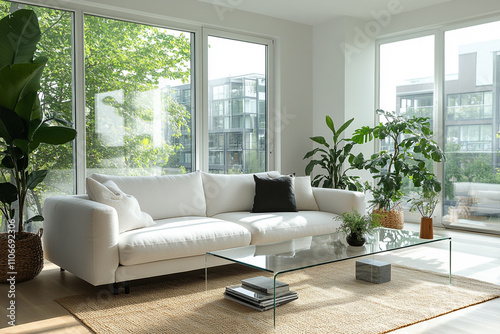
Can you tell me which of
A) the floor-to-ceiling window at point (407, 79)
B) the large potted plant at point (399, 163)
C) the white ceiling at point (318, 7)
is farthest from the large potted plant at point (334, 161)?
the white ceiling at point (318, 7)

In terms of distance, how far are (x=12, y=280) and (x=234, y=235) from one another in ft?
5.33

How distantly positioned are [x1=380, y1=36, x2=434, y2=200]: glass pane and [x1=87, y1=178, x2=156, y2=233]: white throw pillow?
3831 millimetres

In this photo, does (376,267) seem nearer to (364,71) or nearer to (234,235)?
(234,235)

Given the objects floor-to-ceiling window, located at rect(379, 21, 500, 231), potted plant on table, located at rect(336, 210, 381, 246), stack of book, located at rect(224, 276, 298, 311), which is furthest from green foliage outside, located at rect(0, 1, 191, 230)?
floor-to-ceiling window, located at rect(379, 21, 500, 231)

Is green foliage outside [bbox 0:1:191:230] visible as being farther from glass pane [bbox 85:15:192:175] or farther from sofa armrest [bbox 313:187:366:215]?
sofa armrest [bbox 313:187:366:215]

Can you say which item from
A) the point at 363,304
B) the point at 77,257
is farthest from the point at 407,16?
the point at 77,257

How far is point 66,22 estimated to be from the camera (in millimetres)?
4539

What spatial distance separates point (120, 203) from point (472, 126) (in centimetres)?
404

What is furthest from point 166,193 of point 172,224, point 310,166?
point 310,166

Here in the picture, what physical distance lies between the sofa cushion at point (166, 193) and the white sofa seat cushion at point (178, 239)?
172 mm

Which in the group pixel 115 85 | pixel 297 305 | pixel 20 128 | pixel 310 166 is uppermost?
pixel 115 85

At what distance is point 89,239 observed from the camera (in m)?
3.11

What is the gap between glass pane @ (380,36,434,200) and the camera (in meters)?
5.96

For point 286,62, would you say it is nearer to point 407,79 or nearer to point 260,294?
point 407,79
